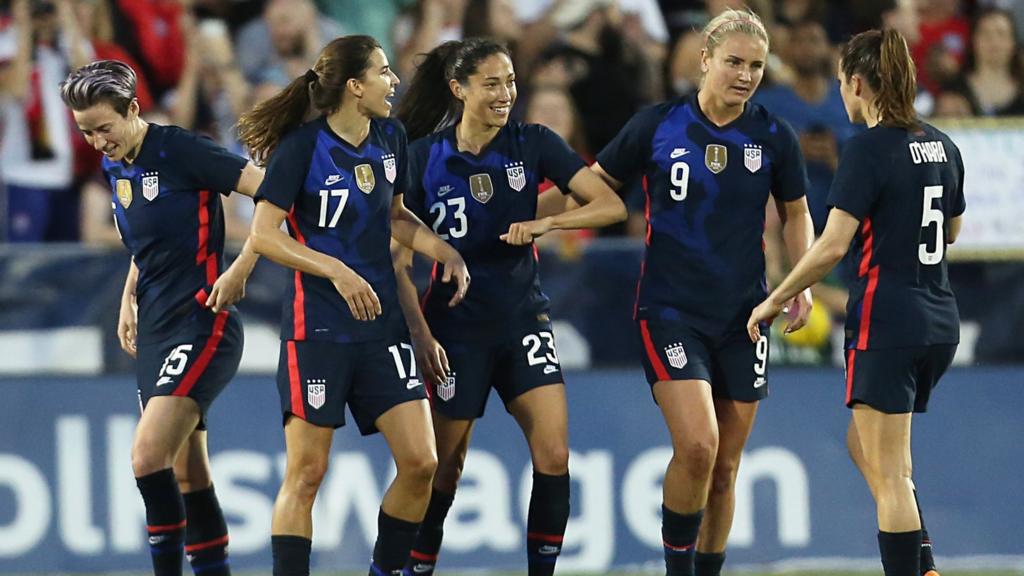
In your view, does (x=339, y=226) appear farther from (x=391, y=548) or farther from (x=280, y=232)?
(x=391, y=548)

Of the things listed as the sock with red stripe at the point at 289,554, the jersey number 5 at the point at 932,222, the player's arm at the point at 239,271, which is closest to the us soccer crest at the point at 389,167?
the player's arm at the point at 239,271

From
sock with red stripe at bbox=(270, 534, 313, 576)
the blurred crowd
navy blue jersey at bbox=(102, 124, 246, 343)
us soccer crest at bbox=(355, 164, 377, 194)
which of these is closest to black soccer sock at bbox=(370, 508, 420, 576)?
sock with red stripe at bbox=(270, 534, 313, 576)

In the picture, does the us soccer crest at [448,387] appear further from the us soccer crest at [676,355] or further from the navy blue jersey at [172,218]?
the navy blue jersey at [172,218]

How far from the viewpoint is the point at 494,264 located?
6.95m

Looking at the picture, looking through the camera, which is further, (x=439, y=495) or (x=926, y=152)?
(x=439, y=495)

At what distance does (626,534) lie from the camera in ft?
29.5

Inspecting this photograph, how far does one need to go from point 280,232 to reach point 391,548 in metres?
1.26

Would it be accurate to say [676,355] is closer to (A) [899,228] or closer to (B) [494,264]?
(B) [494,264]

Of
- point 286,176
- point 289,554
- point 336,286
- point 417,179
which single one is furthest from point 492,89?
point 289,554

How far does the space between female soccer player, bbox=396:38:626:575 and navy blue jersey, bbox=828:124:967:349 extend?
0.95m

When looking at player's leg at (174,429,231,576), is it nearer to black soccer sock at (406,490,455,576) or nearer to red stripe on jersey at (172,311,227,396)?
red stripe on jersey at (172,311,227,396)

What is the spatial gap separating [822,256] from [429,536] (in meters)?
1.98

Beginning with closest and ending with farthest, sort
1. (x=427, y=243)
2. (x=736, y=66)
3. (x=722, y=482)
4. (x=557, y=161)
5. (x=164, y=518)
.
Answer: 1. (x=427, y=243)
2. (x=736, y=66)
3. (x=164, y=518)
4. (x=557, y=161)
5. (x=722, y=482)

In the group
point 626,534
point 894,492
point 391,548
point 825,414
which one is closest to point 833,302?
point 825,414
